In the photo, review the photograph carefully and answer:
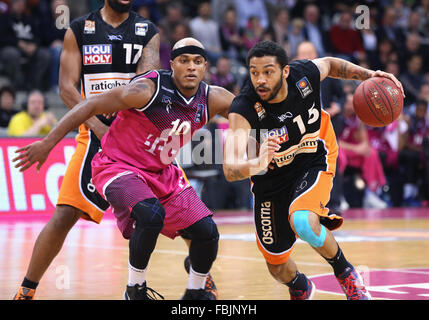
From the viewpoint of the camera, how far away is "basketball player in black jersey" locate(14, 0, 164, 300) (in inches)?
216

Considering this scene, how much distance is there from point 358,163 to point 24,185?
570 centimetres

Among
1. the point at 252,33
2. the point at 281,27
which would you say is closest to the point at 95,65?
the point at 252,33

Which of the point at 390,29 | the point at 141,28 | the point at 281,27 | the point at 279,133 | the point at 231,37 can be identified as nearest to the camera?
the point at 279,133

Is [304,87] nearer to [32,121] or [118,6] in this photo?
[118,6]

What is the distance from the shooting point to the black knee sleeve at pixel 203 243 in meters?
5.22

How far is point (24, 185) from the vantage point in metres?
11.4

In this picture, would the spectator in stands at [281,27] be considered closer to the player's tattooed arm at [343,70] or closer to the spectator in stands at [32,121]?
the spectator in stands at [32,121]

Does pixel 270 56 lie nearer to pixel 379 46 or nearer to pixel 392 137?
pixel 392 137

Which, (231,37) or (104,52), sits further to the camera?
(231,37)

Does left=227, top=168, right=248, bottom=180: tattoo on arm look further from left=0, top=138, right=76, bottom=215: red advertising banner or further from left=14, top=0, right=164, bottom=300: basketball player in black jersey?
left=0, top=138, right=76, bottom=215: red advertising banner

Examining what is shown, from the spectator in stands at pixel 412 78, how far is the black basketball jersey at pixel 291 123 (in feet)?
39.1

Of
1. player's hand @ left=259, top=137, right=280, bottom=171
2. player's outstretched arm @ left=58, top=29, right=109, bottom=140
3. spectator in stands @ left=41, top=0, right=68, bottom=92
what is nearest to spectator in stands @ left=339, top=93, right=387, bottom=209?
spectator in stands @ left=41, top=0, right=68, bottom=92

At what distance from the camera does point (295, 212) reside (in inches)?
202

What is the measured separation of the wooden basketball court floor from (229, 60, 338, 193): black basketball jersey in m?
0.90
